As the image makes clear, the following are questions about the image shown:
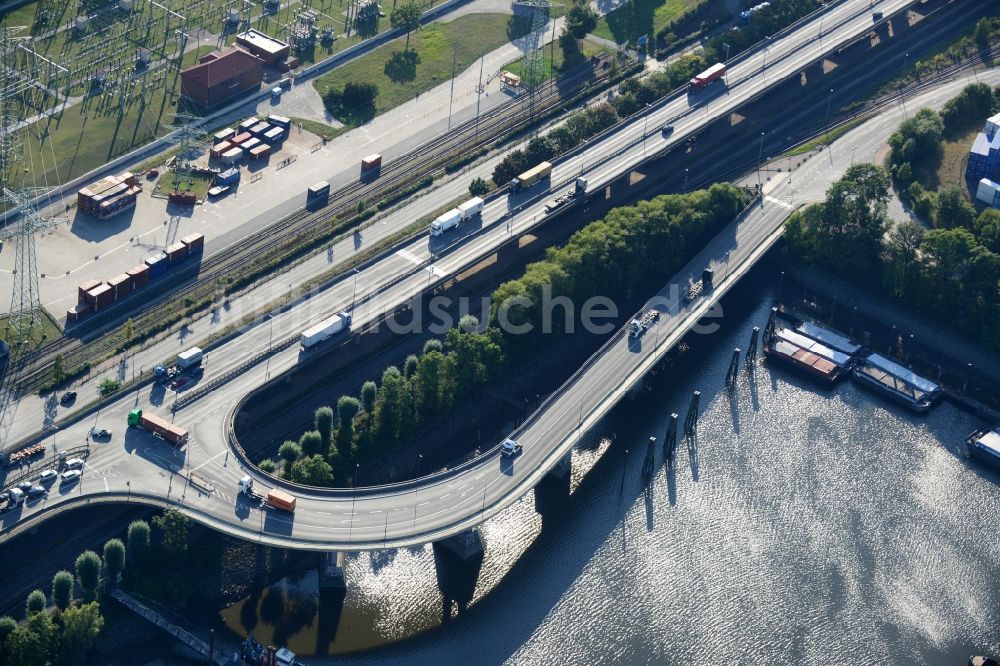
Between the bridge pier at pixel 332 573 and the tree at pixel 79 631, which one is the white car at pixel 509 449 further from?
the tree at pixel 79 631

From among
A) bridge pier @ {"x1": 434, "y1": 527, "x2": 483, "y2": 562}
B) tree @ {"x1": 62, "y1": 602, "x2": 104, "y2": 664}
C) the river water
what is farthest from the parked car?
bridge pier @ {"x1": 434, "y1": 527, "x2": 483, "y2": 562}

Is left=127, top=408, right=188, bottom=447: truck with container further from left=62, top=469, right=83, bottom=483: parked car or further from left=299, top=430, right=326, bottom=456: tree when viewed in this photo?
left=299, top=430, right=326, bottom=456: tree

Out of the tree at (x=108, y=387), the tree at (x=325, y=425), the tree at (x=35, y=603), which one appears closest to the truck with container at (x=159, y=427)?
the tree at (x=108, y=387)

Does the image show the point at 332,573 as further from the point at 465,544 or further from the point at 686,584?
the point at 686,584

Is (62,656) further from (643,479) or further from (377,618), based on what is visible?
(643,479)

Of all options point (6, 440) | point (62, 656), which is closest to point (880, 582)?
point (62, 656)

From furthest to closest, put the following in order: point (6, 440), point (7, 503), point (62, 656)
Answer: point (6, 440), point (7, 503), point (62, 656)
